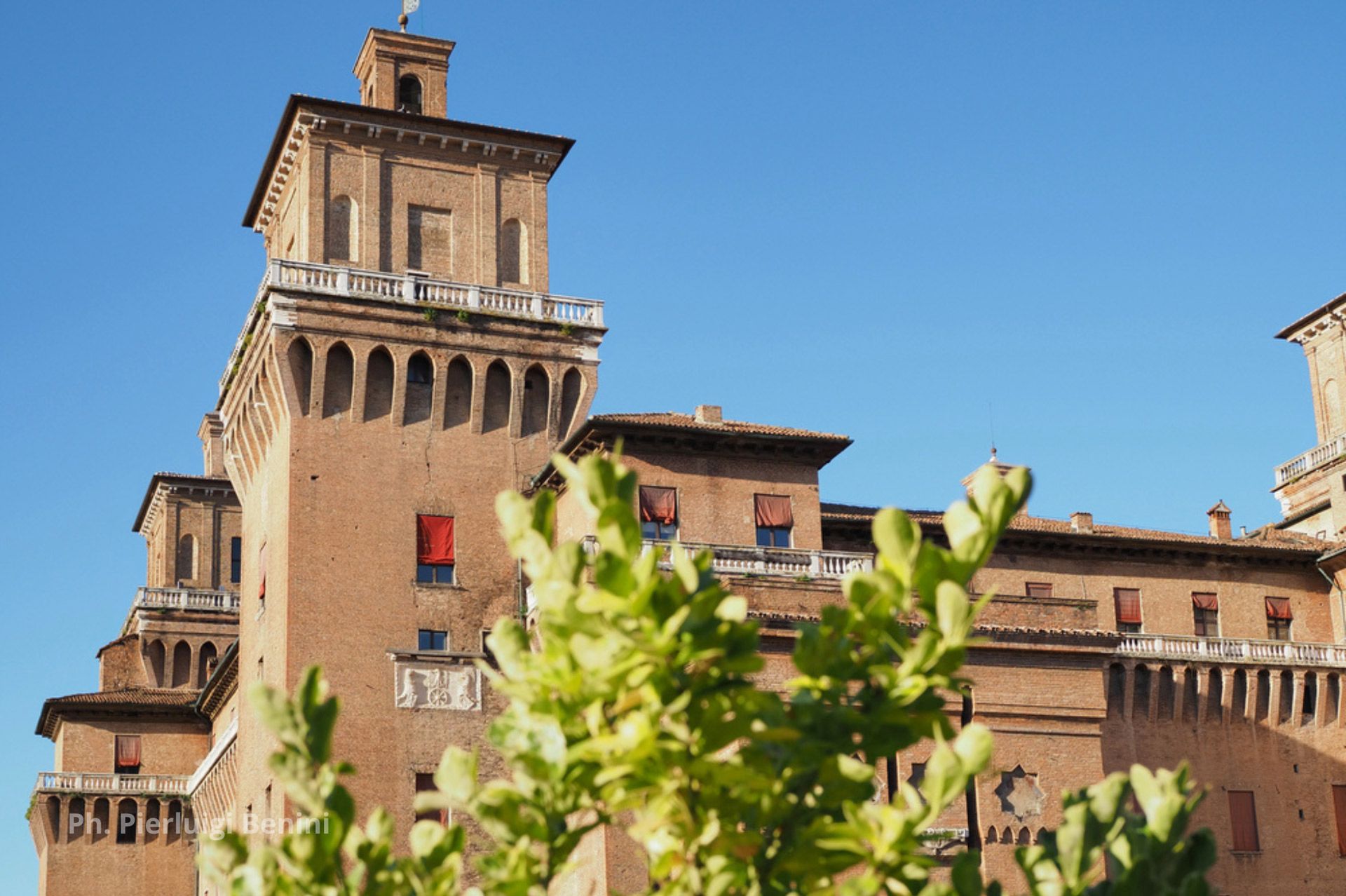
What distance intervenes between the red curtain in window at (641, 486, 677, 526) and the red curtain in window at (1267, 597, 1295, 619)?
60.3 feet

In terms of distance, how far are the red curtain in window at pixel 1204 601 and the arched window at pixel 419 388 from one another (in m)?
20.0

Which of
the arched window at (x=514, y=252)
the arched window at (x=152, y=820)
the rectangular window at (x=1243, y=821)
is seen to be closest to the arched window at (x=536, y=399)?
the arched window at (x=514, y=252)

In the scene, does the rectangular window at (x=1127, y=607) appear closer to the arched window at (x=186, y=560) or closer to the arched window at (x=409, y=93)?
the arched window at (x=409, y=93)

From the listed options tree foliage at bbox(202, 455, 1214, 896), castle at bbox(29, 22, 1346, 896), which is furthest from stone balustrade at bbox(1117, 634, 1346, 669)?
tree foliage at bbox(202, 455, 1214, 896)

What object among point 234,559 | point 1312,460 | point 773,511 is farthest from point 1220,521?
point 234,559

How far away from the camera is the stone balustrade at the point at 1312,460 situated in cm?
5234

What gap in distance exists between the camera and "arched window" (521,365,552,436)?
132 ft

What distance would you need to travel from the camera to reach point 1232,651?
4525cm

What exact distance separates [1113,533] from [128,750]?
28.8 meters

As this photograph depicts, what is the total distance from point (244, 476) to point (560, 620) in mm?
36983

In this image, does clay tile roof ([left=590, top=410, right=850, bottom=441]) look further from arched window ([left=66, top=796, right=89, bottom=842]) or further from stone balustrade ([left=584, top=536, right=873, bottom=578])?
arched window ([left=66, top=796, right=89, bottom=842])

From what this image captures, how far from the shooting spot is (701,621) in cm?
684

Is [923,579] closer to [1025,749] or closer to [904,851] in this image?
[904,851]

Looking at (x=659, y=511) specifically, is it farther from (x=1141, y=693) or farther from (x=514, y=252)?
(x=1141, y=693)
